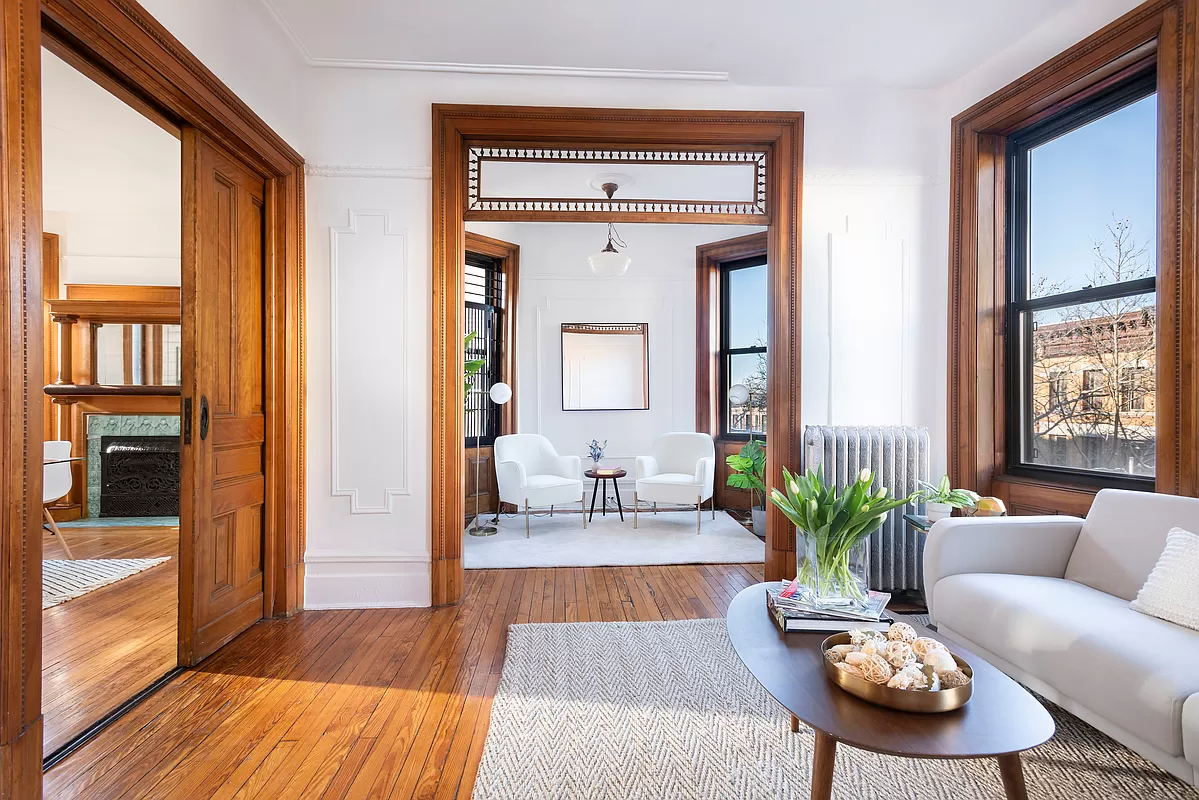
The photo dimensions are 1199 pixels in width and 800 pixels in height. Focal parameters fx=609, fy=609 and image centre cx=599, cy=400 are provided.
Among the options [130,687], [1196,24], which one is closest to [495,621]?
[130,687]

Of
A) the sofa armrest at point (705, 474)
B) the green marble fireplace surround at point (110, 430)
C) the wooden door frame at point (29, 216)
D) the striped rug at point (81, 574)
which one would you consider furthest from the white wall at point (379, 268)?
the green marble fireplace surround at point (110, 430)

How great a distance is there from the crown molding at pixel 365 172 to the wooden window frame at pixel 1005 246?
304 cm

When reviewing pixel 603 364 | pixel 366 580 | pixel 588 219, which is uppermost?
pixel 588 219

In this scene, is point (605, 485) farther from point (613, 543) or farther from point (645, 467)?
point (613, 543)

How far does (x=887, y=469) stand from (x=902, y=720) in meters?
2.41

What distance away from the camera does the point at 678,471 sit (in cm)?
576

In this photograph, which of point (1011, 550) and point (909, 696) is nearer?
point (909, 696)

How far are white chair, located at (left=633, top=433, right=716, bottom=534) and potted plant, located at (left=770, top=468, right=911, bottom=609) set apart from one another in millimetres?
3153

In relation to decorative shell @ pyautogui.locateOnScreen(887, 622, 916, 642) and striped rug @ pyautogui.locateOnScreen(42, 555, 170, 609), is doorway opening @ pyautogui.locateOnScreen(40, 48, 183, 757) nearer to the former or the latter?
striped rug @ pyautogui.locateOnScreen(42, 555, 170, 609)

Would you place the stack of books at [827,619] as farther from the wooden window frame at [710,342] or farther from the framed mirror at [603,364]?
the framed mirror at [603,364]

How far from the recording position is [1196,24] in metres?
2.32

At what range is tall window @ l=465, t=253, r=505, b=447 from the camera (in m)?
5.75

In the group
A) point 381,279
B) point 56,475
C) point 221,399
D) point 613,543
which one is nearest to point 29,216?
point 221,399

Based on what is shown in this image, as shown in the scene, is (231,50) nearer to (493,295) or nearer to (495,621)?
(495,621)
